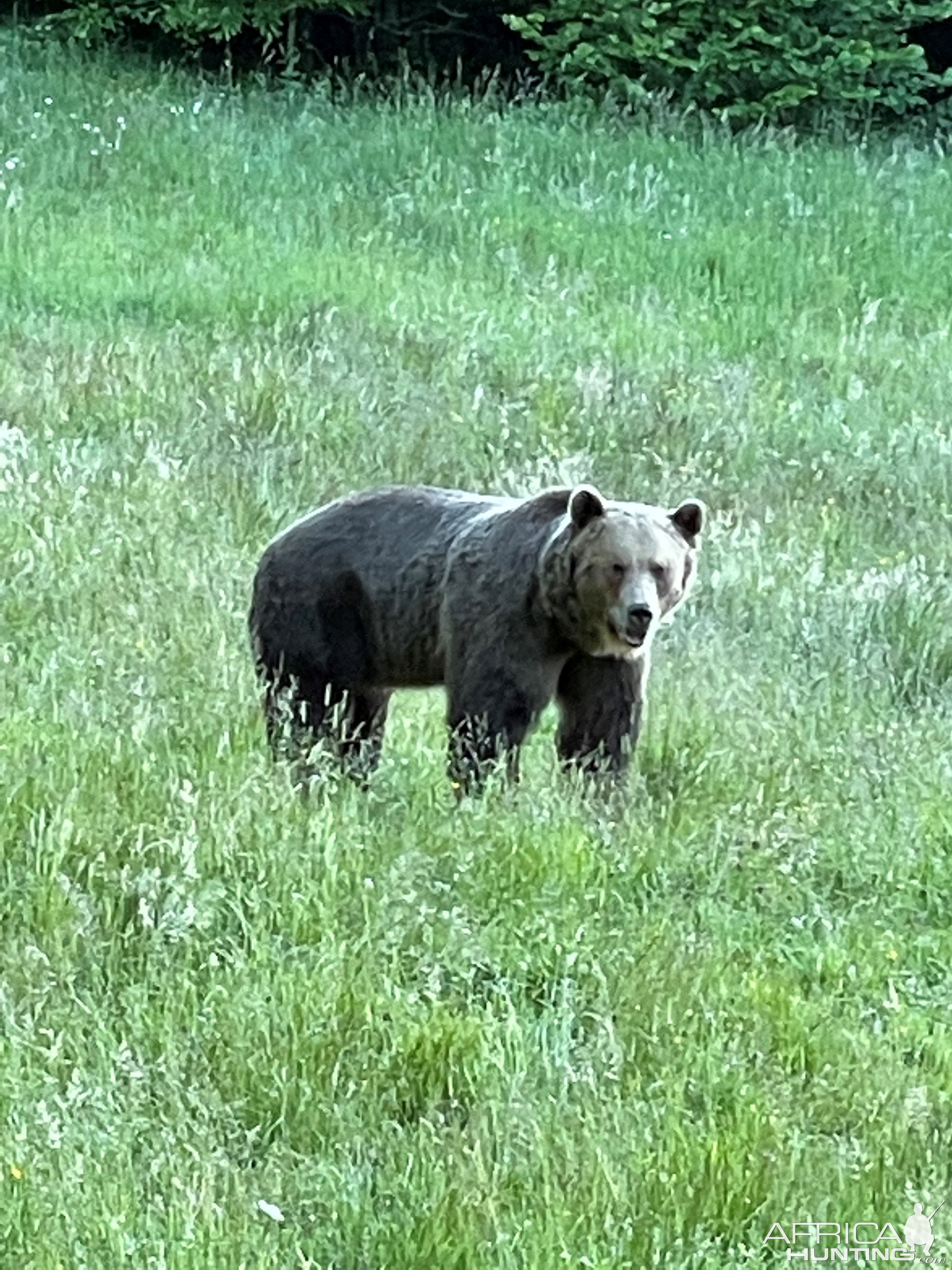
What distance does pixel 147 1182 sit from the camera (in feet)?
12.8

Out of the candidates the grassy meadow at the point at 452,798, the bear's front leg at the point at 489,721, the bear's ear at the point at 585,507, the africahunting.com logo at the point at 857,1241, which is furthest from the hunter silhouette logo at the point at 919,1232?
the bear's ear at the point at 585,507

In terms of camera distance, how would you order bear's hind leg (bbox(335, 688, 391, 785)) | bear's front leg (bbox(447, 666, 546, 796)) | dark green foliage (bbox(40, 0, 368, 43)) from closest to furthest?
bear's front leg (bbox(447, 666, 546, 796)) → bear's hind leg (bbox(335, 688, 391, 785)) → dark green foliage (bbox(40, 0, 368, 43))

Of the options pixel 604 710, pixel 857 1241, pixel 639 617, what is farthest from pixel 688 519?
pixel 857 1241

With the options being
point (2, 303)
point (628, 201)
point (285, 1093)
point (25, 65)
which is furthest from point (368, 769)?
point (25, 65)

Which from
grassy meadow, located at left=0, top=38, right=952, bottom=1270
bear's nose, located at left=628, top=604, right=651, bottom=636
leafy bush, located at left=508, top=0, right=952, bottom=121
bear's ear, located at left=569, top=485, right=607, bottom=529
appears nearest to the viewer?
grassy meadow, located at left=0, top=38, right=952, bottom=1270

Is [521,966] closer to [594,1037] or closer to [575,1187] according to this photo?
[594,1037]

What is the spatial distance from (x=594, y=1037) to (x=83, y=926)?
3.72ft

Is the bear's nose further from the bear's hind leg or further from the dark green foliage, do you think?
the dark green foliage

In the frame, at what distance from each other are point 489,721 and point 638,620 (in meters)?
0.55

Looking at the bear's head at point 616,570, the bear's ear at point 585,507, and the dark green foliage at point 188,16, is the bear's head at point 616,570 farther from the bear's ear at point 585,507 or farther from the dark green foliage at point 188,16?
the dark green foliage at point 188,16

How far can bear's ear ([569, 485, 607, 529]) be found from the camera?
5.97 metres

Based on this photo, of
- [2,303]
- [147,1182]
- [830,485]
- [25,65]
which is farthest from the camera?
[25,65]

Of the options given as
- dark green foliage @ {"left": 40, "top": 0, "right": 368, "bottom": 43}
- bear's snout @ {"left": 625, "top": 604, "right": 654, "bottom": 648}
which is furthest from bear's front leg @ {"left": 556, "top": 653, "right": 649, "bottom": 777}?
dark green foliage @ {"left": 40, "top": 0, "right": 368, "bottom": 43}

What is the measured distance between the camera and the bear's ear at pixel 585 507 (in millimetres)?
5973
